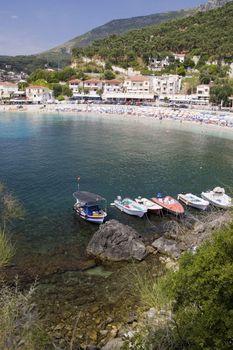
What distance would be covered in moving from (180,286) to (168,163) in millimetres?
37078

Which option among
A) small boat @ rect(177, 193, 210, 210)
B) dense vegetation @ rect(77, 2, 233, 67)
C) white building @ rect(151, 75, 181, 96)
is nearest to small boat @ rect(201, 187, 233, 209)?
small boat @ rect(177, 193, 210, 210)

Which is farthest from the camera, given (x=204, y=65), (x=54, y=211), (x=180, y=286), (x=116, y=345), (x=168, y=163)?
(x=204, y=65)

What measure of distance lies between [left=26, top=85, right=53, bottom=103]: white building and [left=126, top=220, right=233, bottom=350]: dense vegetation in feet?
374

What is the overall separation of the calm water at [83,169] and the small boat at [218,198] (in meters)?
3.14

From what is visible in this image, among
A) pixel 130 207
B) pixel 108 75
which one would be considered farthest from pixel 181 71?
pixel 130 207

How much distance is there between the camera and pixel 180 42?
150m

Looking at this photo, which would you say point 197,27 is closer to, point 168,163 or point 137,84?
point 137,84

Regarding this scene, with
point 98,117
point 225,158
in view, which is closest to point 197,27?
point 98,117

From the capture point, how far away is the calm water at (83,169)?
22.3 meters

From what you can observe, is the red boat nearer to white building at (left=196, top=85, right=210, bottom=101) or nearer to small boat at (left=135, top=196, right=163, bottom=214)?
small boat at (left=135, top=196, right=163, bottom=214)

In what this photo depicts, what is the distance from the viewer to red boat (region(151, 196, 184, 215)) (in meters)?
28.1

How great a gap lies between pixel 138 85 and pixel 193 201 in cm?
10099

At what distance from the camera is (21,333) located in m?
9.79

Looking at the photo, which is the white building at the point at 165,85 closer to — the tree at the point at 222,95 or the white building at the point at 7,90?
the tree at the point at 222,95
